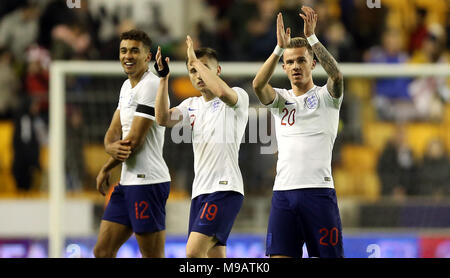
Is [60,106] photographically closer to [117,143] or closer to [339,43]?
[117,143]

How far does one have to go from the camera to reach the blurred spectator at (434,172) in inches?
445

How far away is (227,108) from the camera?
259 inches

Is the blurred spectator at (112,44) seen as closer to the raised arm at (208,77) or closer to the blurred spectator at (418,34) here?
the blurred spectator at (418,34)

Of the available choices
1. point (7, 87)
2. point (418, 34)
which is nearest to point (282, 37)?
point (418, 34)

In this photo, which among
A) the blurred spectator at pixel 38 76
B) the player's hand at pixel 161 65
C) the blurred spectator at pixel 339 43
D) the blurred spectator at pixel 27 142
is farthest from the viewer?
the blurred spectator at pixel 38 76

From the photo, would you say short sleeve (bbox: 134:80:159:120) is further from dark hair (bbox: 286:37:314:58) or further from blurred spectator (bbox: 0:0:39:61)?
blurred spectator (bbox: 0:0:39:61)

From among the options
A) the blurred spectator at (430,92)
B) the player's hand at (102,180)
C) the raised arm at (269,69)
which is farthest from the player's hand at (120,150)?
the blurred spectator at (430,92)

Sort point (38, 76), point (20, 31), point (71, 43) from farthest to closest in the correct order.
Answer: point (20, 31) < point (38, 76) < point (71, 43)

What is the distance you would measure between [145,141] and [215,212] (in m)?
0.82

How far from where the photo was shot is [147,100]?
6.70 metres

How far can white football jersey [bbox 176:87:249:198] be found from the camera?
6.49 meters

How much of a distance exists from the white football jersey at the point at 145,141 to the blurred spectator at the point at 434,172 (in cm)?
543

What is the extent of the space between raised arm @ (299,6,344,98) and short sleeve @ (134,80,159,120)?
138 cm
